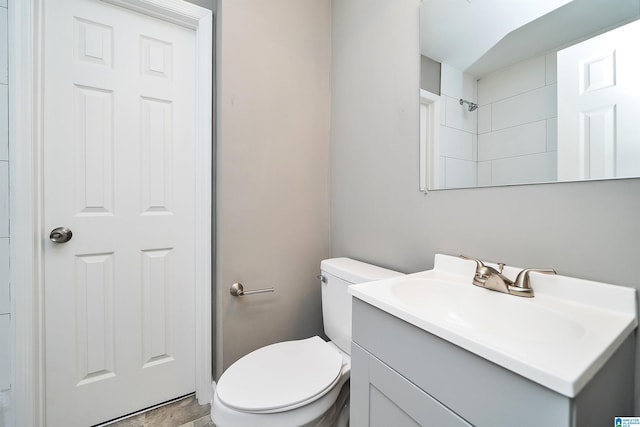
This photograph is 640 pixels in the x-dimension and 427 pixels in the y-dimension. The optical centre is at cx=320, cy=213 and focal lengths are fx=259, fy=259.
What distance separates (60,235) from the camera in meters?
1.09

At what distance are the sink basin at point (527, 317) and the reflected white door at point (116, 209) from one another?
1074 millimetres

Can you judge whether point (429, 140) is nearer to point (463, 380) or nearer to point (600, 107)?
point (600, 107)

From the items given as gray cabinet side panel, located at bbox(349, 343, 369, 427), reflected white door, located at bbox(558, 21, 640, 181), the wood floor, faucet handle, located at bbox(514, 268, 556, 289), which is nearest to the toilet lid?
gray cabinet side panel, located at bbox(349, 343, 369, 427)

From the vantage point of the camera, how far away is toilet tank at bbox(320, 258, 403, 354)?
1077 millimetres

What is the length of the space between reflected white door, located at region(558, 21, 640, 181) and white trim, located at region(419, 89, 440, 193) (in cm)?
35

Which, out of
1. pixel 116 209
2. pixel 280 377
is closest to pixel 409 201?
pixel 280 377

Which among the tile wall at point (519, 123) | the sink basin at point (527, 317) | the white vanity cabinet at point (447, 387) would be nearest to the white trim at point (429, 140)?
the tile wall at point (519, 123)

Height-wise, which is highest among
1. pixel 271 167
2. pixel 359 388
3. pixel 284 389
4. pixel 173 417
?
→ pixel 271 167

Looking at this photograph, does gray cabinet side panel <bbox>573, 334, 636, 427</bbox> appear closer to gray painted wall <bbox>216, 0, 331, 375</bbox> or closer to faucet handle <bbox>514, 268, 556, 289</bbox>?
faucet handle <bbox>514, 268, 556, 289</bbox>

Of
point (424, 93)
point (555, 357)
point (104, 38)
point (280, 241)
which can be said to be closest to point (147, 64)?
point (104, 38)

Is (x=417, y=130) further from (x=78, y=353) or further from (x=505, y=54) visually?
(x=78, y=353)

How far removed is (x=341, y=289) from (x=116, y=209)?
43.4 inches

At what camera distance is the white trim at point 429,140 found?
3.27 feet

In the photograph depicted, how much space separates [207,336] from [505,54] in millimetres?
1718
